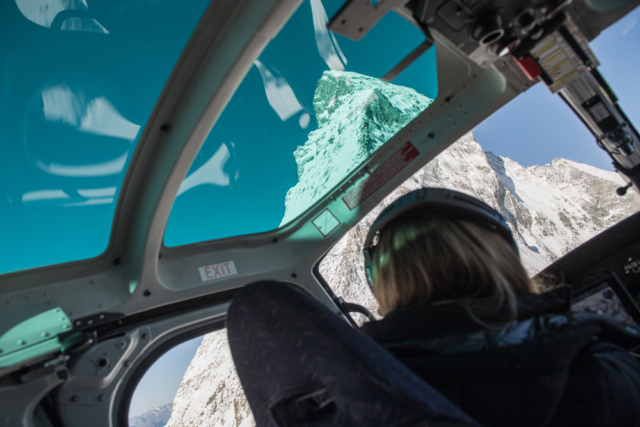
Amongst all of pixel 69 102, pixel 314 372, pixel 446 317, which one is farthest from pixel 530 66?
pixel 69 102

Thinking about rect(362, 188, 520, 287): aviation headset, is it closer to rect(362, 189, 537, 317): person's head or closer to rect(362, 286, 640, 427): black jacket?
rect(362, 189, 537, 317): person's head

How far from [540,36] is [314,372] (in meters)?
1.90

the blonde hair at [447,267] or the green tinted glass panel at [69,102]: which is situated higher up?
the green tinted glass panel at [69,102]

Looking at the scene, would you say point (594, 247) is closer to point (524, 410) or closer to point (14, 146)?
point (524, 410)

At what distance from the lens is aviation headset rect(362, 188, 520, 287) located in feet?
3.67

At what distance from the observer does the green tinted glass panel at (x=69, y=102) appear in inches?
51.2

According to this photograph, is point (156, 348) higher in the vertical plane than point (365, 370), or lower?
higher

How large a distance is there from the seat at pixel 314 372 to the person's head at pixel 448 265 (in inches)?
13.7

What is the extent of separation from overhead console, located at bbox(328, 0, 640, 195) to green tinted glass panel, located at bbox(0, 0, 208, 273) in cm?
82

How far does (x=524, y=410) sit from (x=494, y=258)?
0.44 m

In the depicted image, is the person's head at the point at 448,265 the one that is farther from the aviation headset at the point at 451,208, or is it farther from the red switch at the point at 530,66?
the red switch at the point at 530,66

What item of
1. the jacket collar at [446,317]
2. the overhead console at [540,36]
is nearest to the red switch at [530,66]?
Answer: the overhead console at [540,36]

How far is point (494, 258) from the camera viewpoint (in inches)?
37.4

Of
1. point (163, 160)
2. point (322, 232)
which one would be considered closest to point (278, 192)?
point (322, 232)
